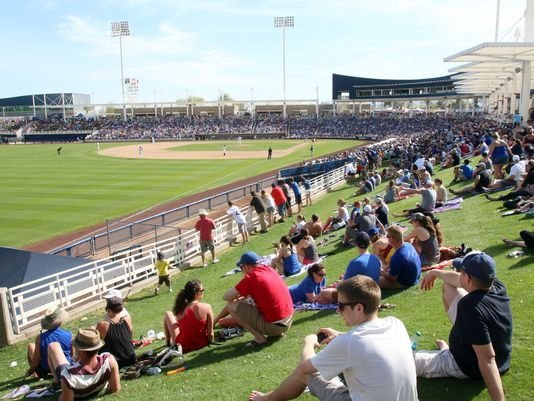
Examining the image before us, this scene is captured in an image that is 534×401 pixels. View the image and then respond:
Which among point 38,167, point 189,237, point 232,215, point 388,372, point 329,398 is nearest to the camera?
point 388,372

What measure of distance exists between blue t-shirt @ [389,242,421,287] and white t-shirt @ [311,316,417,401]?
4.52 meters

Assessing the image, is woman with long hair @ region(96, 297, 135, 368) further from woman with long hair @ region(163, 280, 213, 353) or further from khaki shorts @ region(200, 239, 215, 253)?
khaki shorts @ region(200, 239, 215, 253)

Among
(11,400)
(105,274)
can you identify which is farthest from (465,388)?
(105,274)

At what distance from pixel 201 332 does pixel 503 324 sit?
4.09 meters

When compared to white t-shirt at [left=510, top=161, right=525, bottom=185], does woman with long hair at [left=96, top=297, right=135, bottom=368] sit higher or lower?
lower

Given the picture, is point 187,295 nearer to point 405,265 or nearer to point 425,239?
point 405,265

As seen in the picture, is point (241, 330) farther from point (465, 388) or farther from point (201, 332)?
point (465, 388)

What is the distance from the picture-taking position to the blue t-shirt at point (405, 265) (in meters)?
7.75

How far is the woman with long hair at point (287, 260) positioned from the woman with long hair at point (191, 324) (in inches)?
156

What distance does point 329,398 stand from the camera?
384cm

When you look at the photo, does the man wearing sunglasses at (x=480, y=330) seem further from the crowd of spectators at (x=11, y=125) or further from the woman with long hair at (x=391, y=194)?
the crowd of spectators at (x=11, y=125)

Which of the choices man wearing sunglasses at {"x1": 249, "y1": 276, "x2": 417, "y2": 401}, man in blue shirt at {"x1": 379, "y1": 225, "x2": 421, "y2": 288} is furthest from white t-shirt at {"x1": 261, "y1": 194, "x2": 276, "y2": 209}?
man wearing sunglasses at {"x1": 249, "y1": 276, "x2": 417, "y2": 401}

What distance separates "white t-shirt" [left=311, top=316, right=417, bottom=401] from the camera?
10.5ft

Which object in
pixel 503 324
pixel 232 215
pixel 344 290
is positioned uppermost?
pixel 344 290
